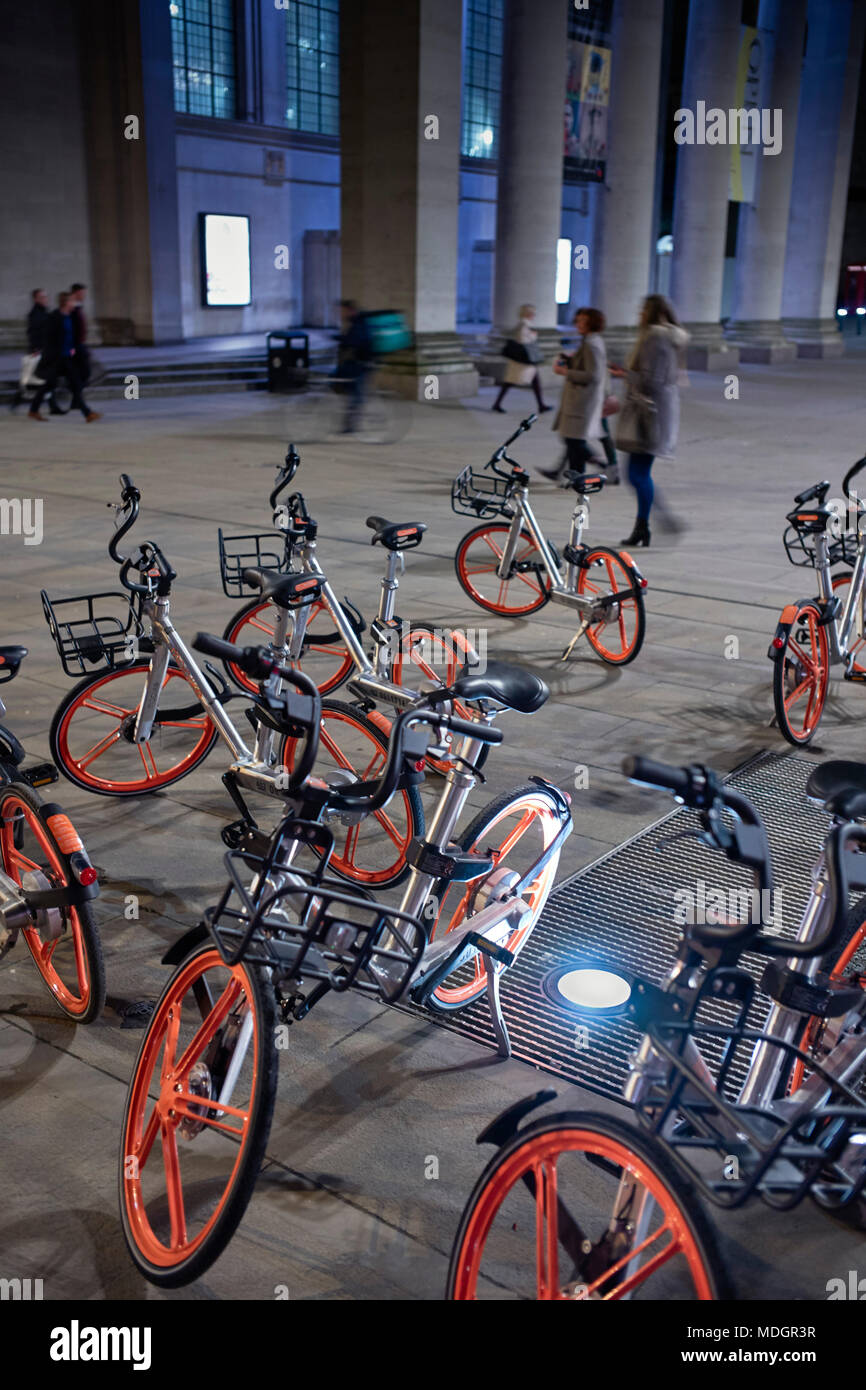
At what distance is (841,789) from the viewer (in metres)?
2.78

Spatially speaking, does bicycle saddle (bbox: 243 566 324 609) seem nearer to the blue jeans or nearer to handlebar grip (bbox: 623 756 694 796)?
handlebar grip (bbox: 623 756 694 796)

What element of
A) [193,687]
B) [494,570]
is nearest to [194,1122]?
[193,687]

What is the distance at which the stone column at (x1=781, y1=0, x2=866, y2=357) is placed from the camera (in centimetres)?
3133

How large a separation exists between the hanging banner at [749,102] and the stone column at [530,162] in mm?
7824

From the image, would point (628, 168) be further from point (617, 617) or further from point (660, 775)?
point (660, 775)

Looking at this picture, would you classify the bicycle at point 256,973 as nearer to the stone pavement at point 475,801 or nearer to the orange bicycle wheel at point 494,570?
the stone pavement at point 475,801

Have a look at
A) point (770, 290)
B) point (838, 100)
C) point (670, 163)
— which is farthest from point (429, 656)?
point (670, 163)

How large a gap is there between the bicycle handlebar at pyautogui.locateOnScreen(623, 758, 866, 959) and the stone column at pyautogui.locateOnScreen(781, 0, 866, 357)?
33.8 metres

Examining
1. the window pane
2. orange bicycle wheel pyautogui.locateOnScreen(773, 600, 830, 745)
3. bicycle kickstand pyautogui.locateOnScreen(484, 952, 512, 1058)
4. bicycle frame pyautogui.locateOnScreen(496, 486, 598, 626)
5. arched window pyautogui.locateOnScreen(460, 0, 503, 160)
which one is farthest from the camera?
arched window pyautogui.locateOnScreen(460, 0, 503, 160)

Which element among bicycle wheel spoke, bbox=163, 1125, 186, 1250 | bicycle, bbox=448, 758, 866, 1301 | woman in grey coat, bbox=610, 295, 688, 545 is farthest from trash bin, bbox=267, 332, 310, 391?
bicycle, bbox=448, 758, 866, 1301

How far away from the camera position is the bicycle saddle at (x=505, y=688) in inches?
133

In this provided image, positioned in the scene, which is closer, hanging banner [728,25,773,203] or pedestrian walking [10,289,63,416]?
pedestrian walking [10,289,63,416]

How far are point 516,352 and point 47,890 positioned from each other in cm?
1537

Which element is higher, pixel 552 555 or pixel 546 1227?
pixel 552 555
